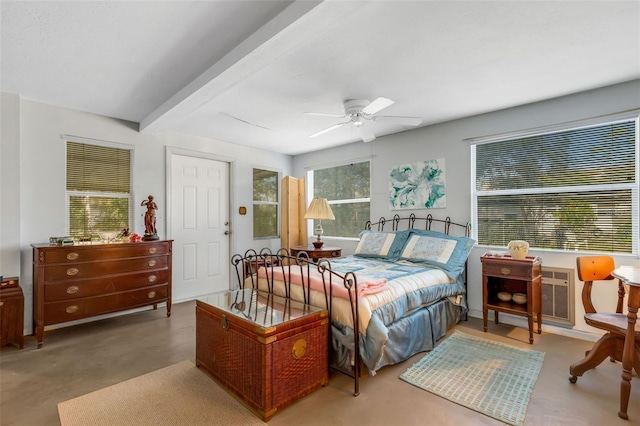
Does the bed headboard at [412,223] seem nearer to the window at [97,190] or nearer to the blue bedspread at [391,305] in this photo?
the blue bedspread at [391,305]

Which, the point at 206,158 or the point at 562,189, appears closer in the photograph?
the point at 562,189

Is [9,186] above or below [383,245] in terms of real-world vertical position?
above

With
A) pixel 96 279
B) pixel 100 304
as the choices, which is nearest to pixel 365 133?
pixel 96 279

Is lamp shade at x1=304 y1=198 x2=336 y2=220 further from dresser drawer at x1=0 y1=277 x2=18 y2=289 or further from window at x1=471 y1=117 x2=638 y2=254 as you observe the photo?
dresser drawer at x1=0 y1=277 x2=18 y2=289

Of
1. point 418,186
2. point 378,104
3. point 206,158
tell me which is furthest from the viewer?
point 206,158

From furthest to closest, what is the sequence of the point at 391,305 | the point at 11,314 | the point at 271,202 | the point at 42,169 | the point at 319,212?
the point at 271,202, the point at 319,212, the point at 42,169, the point at 11,314, the point at 391,305

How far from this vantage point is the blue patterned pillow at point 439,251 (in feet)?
10.7

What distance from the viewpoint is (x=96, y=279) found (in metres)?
3.16

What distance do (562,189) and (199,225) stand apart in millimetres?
4589

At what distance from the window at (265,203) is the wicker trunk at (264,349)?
2.98m

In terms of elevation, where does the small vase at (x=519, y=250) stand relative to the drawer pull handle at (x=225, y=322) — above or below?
above

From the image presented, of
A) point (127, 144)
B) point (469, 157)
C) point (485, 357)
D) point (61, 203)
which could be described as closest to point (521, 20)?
point (469, 157)

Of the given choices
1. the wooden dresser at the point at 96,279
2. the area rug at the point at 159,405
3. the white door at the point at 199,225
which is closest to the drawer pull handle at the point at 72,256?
the wooden dresser at the point at 96,279

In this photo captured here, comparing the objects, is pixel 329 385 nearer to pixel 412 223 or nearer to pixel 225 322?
pixel 225 322
